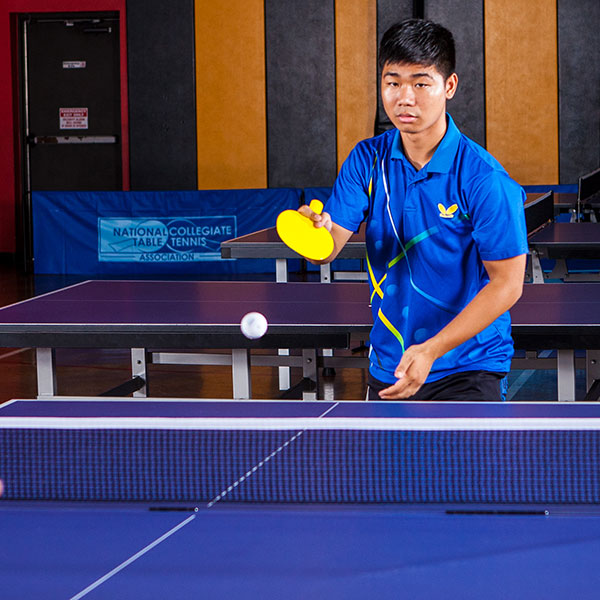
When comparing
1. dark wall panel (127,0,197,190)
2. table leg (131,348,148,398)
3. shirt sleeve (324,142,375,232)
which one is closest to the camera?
shirt sleeve (324,142,375,232)

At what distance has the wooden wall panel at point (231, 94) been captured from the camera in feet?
45.3

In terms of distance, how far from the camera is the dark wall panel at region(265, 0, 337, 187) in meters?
13.8

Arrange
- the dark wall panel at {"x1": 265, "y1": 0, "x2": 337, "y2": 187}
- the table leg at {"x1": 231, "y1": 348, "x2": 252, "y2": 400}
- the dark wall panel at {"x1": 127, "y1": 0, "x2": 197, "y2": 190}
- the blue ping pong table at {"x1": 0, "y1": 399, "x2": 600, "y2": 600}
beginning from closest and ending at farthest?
1. the blue ping pong table at {"x1": 0, "y1": 399, "x2": 600, "y2": 600}
2. the table leg at {"x1": 231, "y1": 348, "x2": 252, "y2": 400}
3. the dark wall panel at {"x1": 265, "y1": 0, "x2": 337, "y2": 187}
4. the dark wall panel at {"x1": 127, "y1": 0, "x2": 197, "y2": 190}

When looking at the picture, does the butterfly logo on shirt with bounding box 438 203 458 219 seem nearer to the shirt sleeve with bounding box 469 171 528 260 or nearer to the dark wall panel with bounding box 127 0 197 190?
the shirt sleeve with bounding box 469 171 528 260

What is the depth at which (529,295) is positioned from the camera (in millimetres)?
4422

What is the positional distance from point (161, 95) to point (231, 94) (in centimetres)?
98

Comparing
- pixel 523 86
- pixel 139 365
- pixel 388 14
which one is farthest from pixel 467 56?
pixel 139 365

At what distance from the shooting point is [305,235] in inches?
93.8

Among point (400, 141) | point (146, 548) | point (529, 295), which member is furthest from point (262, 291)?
point (146, 548)

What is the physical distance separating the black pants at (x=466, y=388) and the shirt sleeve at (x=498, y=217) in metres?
0.36

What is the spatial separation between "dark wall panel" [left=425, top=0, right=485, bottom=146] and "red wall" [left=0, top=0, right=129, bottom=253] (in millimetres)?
4232

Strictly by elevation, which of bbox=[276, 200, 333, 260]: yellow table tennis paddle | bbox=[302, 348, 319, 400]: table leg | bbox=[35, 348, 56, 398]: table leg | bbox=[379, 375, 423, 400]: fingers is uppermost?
bbox=[276, 200, 333, 260]: yellow table tennis paddle

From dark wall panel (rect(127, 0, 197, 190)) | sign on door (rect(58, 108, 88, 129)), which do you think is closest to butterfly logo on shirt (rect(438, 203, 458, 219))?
dark wall panel (rect(127, 0, 197, 190))

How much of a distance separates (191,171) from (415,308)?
11.7 m
